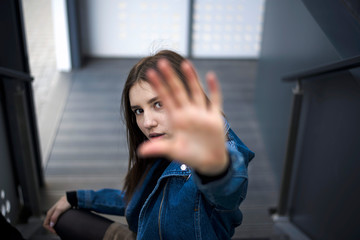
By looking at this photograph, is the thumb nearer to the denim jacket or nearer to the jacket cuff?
the denim jacket

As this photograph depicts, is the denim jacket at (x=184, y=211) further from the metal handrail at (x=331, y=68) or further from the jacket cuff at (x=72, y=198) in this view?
the metal handrail at (x=331, y=68)

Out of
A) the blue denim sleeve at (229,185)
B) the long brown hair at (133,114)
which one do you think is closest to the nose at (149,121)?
the long brown hair at (133,114)

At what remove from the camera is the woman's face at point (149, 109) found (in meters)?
1.26

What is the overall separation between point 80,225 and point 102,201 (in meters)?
0.14

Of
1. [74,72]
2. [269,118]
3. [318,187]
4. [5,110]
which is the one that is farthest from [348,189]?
[74,72]

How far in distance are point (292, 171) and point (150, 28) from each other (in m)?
3.03

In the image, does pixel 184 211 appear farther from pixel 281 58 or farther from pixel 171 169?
pixel 281 58

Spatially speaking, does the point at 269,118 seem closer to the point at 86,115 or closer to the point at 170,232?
the point at 86,115

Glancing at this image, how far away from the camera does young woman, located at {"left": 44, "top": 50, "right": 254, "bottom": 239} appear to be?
0.79 meters

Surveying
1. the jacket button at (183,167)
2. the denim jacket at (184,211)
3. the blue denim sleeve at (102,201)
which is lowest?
the blue denim sleeve at (102,201)

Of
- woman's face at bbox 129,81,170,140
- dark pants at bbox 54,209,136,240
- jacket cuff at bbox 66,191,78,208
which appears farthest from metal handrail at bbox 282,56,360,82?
jacket cuff at bbox 66,191,78,208

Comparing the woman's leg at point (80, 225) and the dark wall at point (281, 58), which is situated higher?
the dark wall at point (281, 58)

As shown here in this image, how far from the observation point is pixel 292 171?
99.0 inches

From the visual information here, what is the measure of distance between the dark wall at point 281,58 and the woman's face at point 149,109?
3.89 feet
